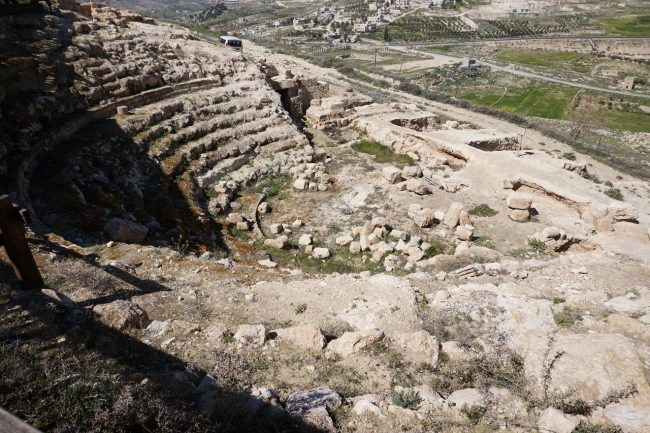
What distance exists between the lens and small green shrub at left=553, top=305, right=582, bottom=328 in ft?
26.8

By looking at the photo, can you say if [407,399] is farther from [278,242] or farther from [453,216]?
[453,216]

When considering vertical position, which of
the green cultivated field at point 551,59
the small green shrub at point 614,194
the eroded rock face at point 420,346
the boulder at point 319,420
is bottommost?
the green cultivated field at point 551,59

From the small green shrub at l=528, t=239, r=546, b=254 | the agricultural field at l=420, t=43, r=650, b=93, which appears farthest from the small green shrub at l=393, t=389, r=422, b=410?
the agricultural field at l=420, t=43, r=650, b=93

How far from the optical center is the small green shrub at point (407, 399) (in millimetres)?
5949

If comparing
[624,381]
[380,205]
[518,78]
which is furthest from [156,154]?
[518,78]

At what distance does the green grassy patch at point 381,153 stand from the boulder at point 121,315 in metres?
16.4

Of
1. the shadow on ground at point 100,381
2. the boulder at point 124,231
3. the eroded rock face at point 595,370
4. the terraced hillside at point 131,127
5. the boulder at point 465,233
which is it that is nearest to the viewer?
the shadow on ground at point 100,381

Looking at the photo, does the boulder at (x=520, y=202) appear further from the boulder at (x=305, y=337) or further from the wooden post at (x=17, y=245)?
the wooden post at (x=17, y=245)

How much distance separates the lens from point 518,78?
5944 centimetres

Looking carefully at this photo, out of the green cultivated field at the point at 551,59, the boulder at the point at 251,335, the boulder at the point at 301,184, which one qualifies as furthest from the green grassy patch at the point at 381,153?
the green cultivated field at the point at 551,59

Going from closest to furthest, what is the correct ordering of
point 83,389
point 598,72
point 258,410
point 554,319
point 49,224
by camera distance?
point 83,389 → point 258,410 → point 554,319 → point 49,224 → point 598,72

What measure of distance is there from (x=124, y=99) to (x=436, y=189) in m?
14.3

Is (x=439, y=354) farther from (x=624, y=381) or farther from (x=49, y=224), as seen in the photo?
(x=49, y=224)

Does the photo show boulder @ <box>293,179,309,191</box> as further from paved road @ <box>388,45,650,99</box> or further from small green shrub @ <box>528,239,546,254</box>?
paved road @ <box>388,45,650,99</box>
